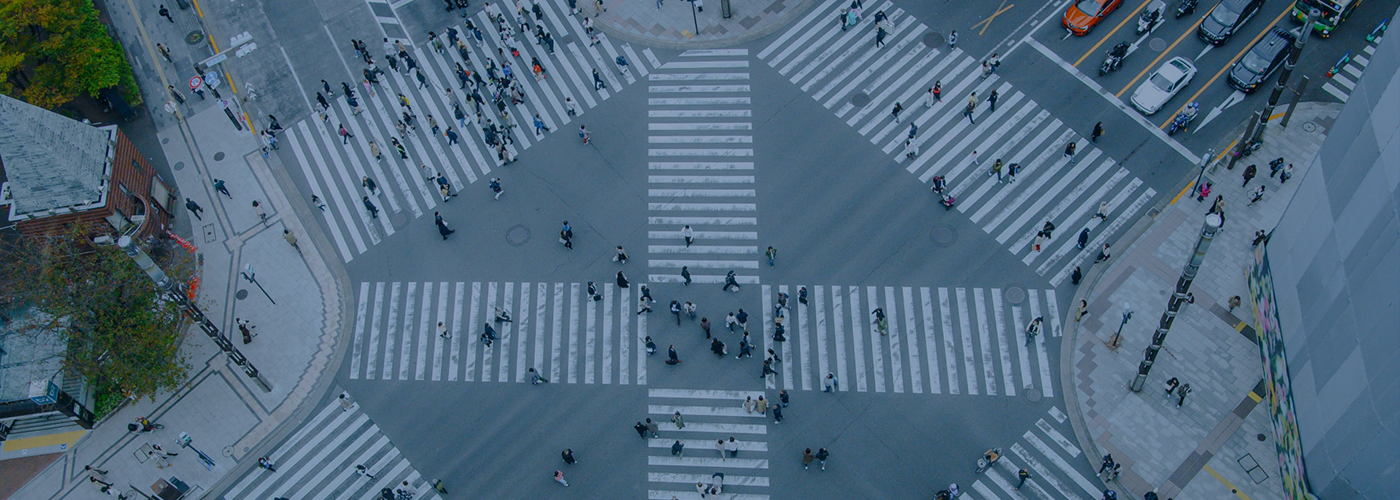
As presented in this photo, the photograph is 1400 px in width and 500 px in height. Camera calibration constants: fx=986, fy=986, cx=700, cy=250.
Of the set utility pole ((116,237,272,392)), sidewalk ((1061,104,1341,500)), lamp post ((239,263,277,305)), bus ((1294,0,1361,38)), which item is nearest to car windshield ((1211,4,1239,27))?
bus ((1294,0,1361,38))

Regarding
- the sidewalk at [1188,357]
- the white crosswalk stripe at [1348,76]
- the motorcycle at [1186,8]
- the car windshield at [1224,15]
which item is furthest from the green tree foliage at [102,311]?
the white crosswalk stripe at [1348,76]

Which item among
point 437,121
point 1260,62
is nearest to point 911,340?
point 1260,62

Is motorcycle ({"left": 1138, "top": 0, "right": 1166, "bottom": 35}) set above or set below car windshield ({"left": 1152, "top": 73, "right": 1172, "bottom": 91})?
above

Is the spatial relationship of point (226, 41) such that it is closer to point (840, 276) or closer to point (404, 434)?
point (404, 434)

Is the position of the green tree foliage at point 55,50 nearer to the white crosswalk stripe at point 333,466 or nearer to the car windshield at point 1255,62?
the white crosswalk stripe at point 333,466

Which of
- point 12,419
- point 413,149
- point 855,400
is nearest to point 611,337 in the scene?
point 855,400

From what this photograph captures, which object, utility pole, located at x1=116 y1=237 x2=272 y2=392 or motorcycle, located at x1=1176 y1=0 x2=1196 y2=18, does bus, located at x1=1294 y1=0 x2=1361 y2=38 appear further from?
utility pole, located at x1=116 y1=237 x2=272 y2=392

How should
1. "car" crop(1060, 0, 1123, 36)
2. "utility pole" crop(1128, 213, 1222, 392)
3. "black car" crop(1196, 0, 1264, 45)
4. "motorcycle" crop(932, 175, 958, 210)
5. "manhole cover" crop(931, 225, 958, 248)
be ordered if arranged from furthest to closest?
"car" crop(1060, 0, 1123, 36) < "black car" crop(1196, 0, 1264, 45) < "motorcycle" crop(932, 175, 958, 210) < "manhole cover" crop(931, 225, 958, 248) < "utility pole" crop(1128, 213, 1222, 392)
